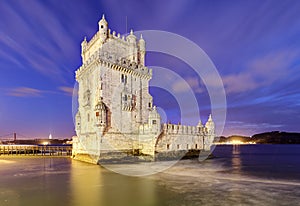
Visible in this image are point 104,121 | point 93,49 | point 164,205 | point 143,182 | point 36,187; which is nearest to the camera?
point 164,205

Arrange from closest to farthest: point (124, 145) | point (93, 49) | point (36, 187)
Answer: point (36, 187) < point (124, 145) < point (93, 49)

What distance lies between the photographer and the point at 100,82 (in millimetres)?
26734

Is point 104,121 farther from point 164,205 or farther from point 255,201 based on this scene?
A: point 255,201

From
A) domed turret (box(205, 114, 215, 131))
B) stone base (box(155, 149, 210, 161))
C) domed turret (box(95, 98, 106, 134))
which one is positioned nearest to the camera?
domed turret (box(95, 98, 106, 134))

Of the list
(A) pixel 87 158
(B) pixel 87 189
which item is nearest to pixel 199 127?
(A) pixel 87 158

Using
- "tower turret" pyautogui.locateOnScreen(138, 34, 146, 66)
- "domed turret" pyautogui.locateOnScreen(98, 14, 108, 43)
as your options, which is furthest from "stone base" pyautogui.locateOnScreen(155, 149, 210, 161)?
"domed turret" pyautogui.locateOnScreen(98, 14, 108, 43)

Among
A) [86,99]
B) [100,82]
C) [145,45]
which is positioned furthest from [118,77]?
[145,45]

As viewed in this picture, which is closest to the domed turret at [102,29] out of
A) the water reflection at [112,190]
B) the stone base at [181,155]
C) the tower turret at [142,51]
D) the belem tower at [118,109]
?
the belem tower at [118,109]

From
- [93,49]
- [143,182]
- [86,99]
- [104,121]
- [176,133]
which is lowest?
[143,182]

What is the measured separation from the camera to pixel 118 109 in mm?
28516

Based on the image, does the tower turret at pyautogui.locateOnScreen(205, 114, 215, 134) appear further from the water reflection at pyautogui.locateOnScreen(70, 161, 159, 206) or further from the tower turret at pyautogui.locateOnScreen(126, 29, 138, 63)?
the water reflection at pyautogui.locateOnScreen(70, 161, 159, 206)

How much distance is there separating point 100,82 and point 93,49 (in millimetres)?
7346

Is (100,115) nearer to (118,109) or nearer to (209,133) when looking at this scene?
(118,109)

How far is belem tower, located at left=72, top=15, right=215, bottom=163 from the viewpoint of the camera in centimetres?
2694
